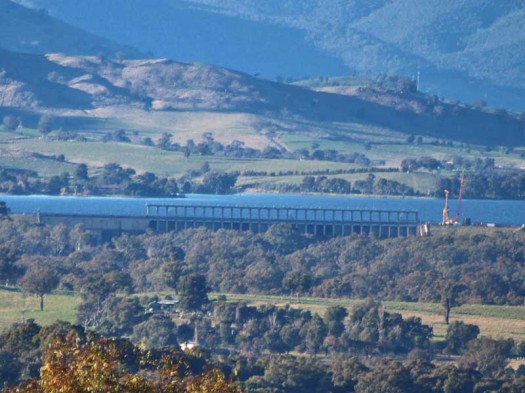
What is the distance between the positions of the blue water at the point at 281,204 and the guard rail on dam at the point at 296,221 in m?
6.02

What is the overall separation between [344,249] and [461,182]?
7086cm

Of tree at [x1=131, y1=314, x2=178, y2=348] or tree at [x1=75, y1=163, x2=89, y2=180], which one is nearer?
tree at [x1=131, y1=314, x2=178, y2=348]

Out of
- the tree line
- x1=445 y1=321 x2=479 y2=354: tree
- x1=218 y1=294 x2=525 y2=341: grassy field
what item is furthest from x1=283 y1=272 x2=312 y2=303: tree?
x1=445 y1=321 x2=479 y2=354: tree

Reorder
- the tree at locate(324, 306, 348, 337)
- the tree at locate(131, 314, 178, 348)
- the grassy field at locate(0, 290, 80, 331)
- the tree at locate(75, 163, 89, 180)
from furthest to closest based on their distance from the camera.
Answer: the tree at locate(75, 163, 89, 180) → the grassy field at locate(0, 290, 80, 331) → the tree at locate(324, 306, 348, 337) → the tree at locate(131, 314, 178, 348)

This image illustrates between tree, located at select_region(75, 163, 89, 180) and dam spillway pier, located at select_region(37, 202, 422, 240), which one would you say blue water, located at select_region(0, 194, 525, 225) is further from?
dam spillway pier, located at select_region(37, 202, 422, 240)

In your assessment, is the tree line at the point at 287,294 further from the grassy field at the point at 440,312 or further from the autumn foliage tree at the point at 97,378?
the grassy field at the point at 440,312

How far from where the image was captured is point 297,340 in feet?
236

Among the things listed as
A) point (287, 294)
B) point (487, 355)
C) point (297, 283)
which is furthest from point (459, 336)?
point (287, 294)

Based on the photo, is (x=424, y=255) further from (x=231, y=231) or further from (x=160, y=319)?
(x=160, y=319)

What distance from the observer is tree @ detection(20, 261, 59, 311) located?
8156 centimetres

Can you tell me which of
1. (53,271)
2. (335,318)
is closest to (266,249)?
(53,271)

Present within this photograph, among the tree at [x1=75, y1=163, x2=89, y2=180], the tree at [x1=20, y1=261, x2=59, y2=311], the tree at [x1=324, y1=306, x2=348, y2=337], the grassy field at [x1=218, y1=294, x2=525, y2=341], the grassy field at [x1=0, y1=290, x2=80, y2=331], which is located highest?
the tree at [x1=75, y1=163, x2=89, y2=180]

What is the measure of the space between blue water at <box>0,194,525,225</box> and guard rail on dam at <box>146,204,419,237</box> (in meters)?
6.02

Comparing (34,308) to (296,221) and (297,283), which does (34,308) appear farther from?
(296,221)
